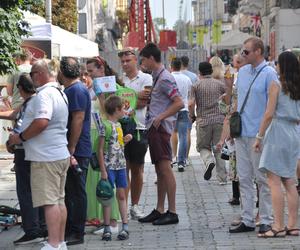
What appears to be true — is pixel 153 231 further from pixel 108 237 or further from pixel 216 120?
pixel 216 120

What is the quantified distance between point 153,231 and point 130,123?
118 cm

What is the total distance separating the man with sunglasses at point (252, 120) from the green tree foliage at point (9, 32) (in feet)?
9.04

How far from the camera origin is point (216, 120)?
40.2 ft

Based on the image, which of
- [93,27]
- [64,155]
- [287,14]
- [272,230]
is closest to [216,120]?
[272,230]

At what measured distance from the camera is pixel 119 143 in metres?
8.54

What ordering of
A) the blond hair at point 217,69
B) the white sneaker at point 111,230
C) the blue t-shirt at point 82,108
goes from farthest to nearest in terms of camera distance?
1. the blond hair at point 217,69
2. the white sneaker at point 111,230
3. the blue t-shirt at point 82,108

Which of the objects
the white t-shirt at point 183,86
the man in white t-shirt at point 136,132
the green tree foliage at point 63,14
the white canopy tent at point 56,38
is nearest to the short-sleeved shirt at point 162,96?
the man in white t-shirt at point 136,132

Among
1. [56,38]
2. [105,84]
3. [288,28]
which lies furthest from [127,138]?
[288,28]

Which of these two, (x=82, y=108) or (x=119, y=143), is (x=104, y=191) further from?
(x=82, y=108)

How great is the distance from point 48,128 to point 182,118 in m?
7.18

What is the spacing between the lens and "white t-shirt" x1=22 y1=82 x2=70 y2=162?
719 centimetres

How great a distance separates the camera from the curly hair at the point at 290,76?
798cm

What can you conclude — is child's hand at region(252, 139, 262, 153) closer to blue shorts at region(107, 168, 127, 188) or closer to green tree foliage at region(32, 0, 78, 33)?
blue shorts at region(107, 168, 127, 188)

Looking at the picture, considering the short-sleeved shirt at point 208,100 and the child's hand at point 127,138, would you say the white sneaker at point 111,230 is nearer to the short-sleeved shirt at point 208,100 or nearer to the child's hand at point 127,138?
the child's hand at point 127,138
